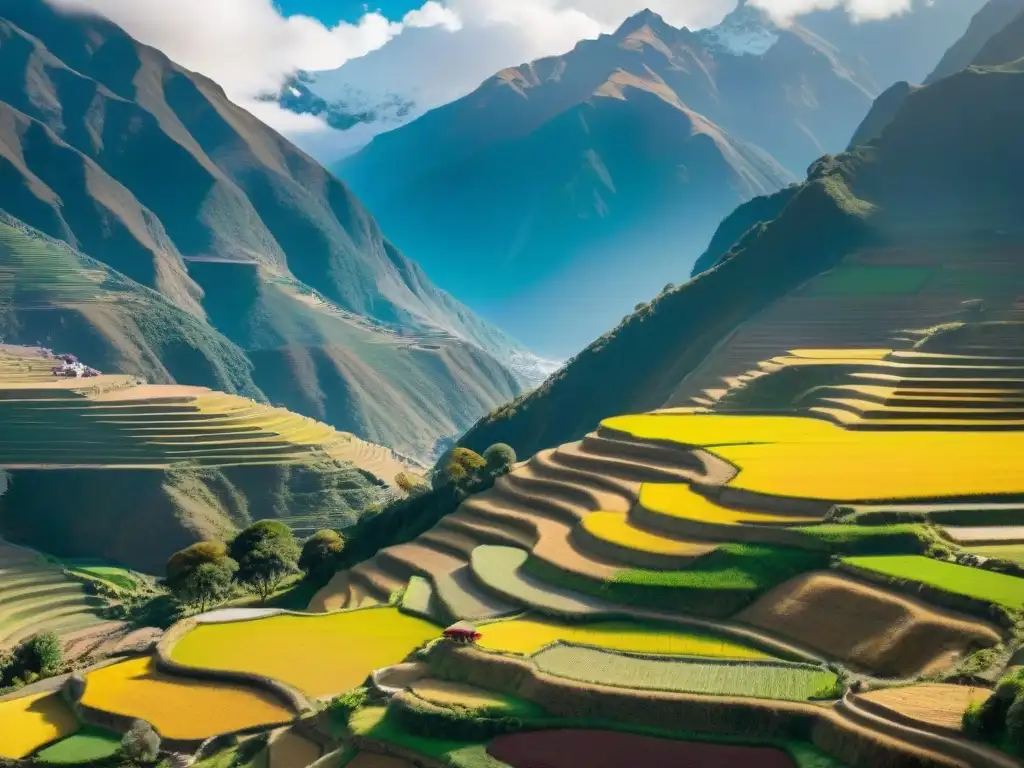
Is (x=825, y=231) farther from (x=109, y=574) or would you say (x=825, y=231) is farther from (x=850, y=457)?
(x=109, y=574)

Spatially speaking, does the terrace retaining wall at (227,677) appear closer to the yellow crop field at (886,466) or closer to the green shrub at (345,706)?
the green shrub at (345,706)

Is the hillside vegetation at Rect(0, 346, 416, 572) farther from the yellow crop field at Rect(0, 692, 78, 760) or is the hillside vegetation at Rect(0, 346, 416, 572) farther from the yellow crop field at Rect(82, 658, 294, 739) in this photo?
the yellow crop field at Rect(82, 658, 294, 739)

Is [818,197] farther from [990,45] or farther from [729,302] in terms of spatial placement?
[990,45]

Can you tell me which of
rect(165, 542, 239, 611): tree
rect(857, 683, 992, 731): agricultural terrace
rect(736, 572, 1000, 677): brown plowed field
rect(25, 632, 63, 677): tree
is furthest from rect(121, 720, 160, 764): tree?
rect(165, 542, 239, 611): tree

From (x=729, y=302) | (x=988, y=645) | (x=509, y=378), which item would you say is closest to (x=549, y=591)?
(x=988, y=645)

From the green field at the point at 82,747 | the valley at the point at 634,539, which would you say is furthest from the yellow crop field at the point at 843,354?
the green field at the point at 82,747

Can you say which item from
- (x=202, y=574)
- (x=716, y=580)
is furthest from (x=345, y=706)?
(x=202, y=574)
